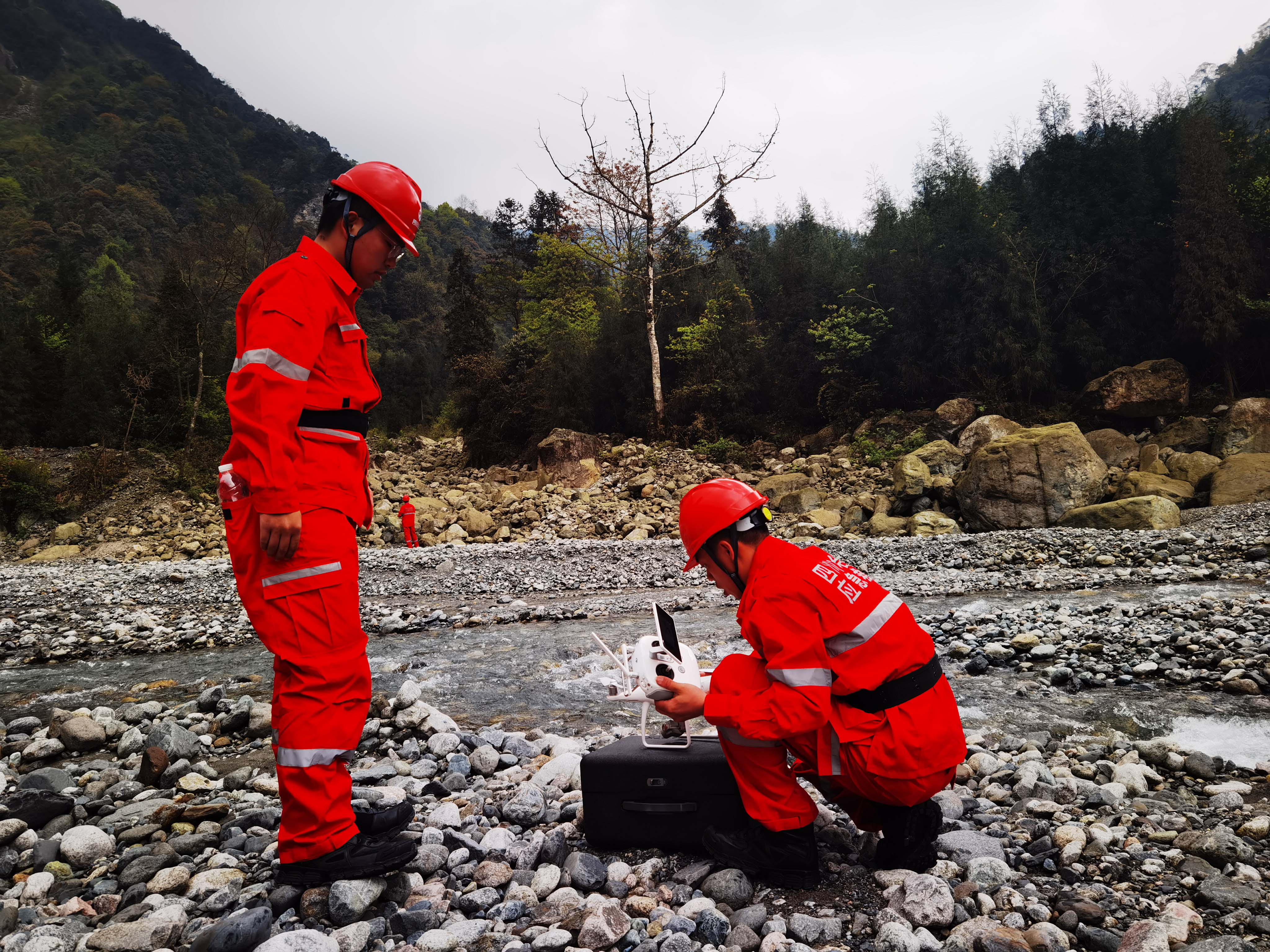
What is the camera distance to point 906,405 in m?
19.8

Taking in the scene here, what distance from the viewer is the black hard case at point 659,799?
231cm

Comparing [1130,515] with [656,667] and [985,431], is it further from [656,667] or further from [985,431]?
[656,667]

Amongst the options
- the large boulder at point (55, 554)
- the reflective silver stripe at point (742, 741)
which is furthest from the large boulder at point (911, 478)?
the large boulder at point (55, 554)

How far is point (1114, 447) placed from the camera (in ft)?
50.8

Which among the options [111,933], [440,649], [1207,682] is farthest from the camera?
[440,649]

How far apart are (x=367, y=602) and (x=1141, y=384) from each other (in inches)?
710

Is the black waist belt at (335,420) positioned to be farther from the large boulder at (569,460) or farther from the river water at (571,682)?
the large boulder at (569,460)

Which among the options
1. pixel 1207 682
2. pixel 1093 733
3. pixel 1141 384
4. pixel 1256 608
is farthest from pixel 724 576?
pixel 1141 384

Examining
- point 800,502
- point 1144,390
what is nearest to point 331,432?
point 800,502

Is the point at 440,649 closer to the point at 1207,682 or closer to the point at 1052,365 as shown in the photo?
the point at 1207,682

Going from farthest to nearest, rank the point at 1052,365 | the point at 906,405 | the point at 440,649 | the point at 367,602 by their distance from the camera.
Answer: the point at 906,405
the point at 1052,365
the point at 367,602
the point at 440,649

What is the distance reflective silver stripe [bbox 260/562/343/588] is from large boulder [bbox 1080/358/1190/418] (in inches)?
775

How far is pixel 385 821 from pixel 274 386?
147 cm

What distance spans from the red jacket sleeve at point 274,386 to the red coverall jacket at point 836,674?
1437 millimetres
